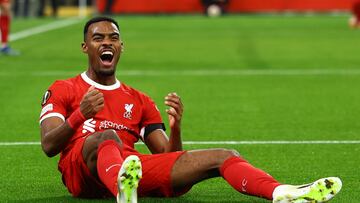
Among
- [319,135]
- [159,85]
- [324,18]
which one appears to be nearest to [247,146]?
[319,135]

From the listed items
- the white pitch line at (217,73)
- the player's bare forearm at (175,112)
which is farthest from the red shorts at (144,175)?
the white pitch line at (217,73)

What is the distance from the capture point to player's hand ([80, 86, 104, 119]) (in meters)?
6.84

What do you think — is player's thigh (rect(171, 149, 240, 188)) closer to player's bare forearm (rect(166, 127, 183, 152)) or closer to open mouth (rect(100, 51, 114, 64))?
player's bare forearm (rect(166, 127, 183, 152))

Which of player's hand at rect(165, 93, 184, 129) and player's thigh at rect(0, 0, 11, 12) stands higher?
player's hand at rect(165, 93, 184, 129)

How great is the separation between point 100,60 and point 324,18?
28551mm

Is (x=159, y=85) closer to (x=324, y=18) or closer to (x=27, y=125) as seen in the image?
(x=27, y=125)

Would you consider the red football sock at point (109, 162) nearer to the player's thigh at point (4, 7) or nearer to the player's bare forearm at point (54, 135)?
A: the player's bare forearm at point (54, 135)

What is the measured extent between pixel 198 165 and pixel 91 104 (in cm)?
78

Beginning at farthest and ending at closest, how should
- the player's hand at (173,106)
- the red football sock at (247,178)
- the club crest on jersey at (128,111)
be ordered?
the club crest on jersey at (128,111) < the player's hand at (173,106) < the red football sock at (247,178)

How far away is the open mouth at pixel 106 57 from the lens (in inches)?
293

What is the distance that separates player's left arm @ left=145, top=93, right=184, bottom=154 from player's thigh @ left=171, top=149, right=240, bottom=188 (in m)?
0.31

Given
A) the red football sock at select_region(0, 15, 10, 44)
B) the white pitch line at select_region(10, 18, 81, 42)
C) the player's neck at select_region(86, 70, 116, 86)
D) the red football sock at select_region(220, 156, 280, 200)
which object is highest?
the player's neck at select_region(86, 70, 116, 86)

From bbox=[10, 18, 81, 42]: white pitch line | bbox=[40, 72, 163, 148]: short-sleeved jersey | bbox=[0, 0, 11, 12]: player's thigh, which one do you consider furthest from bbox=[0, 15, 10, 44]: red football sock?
bbox=[40, 72, 163, 148]: short-sleeved jersey

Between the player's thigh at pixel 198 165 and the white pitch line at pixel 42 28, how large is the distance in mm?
18901
